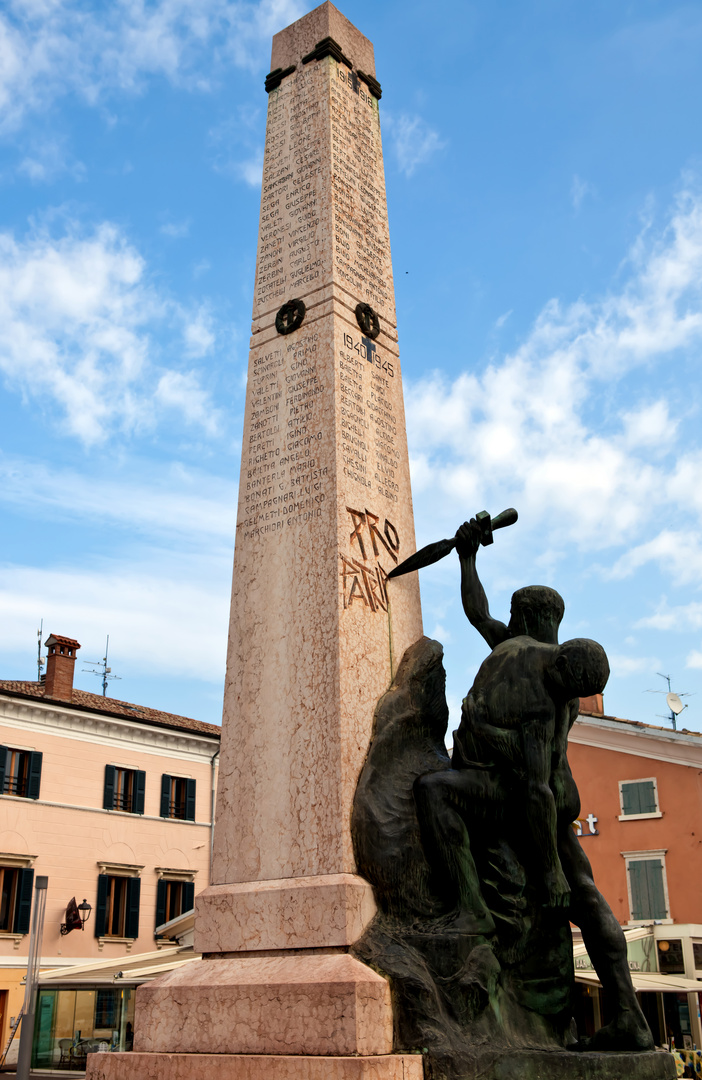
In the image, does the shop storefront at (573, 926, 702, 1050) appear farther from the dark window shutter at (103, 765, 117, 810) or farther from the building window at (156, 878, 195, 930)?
the dark window shutter at (103, 765, 117, 810)

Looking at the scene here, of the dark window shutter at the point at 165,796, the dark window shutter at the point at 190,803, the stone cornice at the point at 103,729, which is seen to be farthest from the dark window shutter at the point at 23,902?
the dark window shutter at the point at 190,803

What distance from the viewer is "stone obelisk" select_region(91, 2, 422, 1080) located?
16.6 ft

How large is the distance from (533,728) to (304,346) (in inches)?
116

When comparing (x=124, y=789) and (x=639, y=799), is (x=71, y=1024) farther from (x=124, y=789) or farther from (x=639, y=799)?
(x=639, y=799)

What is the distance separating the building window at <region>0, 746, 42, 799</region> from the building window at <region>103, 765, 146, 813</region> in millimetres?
2232

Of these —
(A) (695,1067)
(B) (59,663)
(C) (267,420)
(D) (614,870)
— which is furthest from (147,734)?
(C) (267,420)

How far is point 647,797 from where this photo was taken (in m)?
24.4

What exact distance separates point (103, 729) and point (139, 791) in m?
2.06

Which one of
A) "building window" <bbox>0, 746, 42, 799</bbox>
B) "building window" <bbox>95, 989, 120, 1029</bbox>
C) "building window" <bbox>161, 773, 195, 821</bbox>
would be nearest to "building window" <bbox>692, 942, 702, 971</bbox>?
"building window" <bbox>95, 989, 120, 1029</bbox>

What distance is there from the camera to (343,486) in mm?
6242

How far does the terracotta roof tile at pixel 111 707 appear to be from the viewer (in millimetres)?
27859

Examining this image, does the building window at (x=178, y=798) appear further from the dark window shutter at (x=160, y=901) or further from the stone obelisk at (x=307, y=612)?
the stone obelisk at (x=307, y=612)

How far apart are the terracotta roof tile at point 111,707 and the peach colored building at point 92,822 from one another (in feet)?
0.24

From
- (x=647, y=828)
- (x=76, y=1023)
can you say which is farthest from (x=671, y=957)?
(x=76, y=1023)
